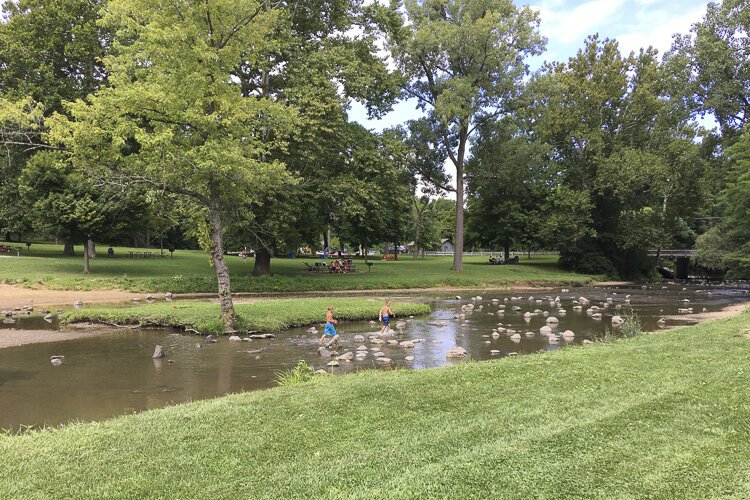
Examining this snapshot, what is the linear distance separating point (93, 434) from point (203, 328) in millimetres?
10099

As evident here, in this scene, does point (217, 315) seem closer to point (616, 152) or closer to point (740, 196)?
point (740, 196)

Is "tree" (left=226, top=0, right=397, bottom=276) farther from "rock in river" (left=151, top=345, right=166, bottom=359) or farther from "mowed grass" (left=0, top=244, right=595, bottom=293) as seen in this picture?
"rock in river" (left=151, top=345, right=166, bottom=359)

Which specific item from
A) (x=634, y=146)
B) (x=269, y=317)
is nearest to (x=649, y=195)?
(x=634, y=146)

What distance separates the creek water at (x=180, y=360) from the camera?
8.91 m

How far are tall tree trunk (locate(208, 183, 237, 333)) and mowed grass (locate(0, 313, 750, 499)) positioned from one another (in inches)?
334

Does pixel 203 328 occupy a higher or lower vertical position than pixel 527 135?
lower

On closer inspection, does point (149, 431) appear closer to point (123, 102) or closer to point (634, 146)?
point (123, 102)

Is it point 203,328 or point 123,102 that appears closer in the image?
→ point 123,102

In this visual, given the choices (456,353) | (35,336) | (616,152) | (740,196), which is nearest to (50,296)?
(35,336)

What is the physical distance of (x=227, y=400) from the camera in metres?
7.40

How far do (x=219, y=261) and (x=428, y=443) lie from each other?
491 inches

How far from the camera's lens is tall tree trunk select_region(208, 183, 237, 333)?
52.2ft

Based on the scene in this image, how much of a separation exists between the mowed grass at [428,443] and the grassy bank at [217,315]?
8699 mm

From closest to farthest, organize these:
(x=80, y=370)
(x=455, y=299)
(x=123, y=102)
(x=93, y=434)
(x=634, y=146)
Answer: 1. (x=93, y=434)
2. (x=80, y=370)
3. (x=123, y=102)
4. (x=455, y=299)
5. (x=634, y=146)
